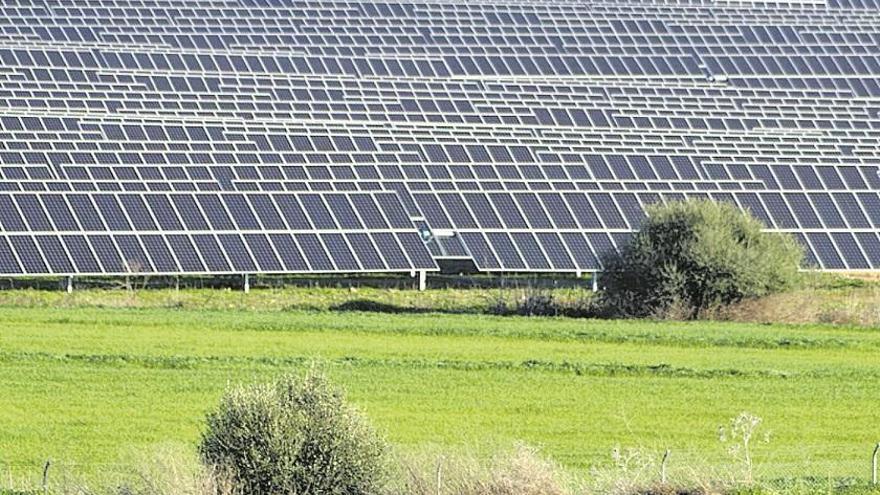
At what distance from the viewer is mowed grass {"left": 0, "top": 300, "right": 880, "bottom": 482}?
22250mm

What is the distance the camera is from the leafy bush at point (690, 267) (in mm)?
37000

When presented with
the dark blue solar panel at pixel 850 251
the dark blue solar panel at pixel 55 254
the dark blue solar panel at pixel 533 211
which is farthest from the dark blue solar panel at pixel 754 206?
the dark blue solar panel at pixel 55 254

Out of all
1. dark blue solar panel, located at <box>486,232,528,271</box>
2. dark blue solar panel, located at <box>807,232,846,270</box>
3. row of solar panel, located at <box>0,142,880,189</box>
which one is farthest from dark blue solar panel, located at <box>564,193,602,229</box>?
dark blue solar panel, located at <box>807,232,846,270</box>

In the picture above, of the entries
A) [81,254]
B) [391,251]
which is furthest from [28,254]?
[391,251]

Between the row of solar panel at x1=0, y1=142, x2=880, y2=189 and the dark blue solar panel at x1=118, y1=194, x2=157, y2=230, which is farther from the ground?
the row of solar panel at x1=0, y1=142, x2=880, y2=189

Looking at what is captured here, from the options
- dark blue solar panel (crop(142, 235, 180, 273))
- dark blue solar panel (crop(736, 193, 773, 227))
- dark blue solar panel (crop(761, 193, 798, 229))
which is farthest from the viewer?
dark blue solar panel (crop(736, 193, 773, 227))

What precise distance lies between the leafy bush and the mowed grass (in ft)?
5.05

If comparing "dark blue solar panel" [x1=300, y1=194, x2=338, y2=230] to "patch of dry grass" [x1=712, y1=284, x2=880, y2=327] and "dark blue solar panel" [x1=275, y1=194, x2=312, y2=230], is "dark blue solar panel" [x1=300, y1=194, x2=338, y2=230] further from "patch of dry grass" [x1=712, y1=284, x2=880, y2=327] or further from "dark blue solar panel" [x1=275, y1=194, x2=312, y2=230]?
"patch of dry grass" [x1=712, y1=284, x2=880, y2=327]

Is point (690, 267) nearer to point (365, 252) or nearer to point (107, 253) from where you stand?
point (365, 252)

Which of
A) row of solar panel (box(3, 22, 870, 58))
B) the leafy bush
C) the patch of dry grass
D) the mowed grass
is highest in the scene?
row of solar panel (box(3, 22, 870, 58))

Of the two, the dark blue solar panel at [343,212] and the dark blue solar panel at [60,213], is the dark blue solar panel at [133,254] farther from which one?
the dark blue solar panel at [343,212]

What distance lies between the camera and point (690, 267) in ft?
121

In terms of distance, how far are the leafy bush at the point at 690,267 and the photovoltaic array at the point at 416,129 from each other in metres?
5.02

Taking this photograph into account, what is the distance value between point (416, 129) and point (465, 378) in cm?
2940
